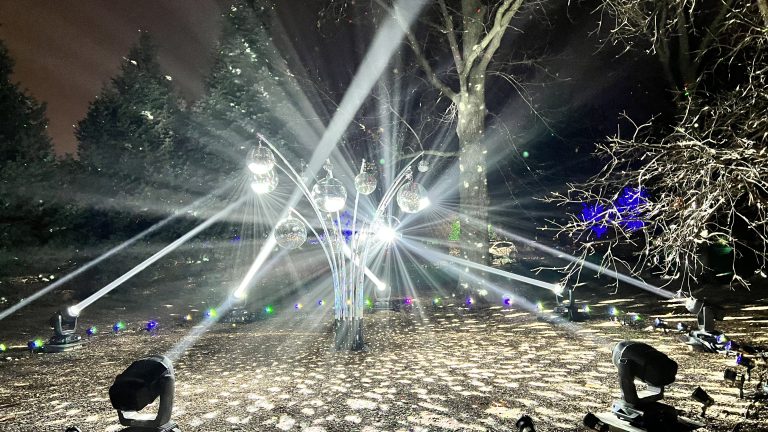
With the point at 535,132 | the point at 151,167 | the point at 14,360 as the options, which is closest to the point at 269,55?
the point at 151,167

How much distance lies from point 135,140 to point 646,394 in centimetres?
1533

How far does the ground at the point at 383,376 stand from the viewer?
3.53m

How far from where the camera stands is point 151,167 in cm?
1409

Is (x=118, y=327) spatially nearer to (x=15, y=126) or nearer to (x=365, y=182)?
(x=365, y=182)

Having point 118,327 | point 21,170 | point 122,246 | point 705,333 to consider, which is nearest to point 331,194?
point 705,333

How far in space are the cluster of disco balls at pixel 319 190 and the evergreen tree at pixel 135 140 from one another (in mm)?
8863

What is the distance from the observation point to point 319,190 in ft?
17.8

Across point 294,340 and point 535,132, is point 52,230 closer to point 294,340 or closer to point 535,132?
point 294,340

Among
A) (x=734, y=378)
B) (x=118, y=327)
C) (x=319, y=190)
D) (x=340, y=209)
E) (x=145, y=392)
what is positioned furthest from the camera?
(x=118, y=327)

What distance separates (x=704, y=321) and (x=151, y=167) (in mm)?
13804

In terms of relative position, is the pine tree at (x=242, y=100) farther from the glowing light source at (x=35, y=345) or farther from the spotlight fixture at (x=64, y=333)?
the glowing light source at (x=35, y=345)

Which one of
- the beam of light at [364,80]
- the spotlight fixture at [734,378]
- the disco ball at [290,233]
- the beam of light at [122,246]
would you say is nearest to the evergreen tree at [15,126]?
the beam of light at [122,246]

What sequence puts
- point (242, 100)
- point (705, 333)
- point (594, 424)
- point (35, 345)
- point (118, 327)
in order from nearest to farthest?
point (594, 424), point (705, 333), point (35, 345), point (118, 327), point (242, 100)

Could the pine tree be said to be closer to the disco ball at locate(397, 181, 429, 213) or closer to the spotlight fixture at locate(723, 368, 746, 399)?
the disco ball at locate(397, 181, 429, 213)
